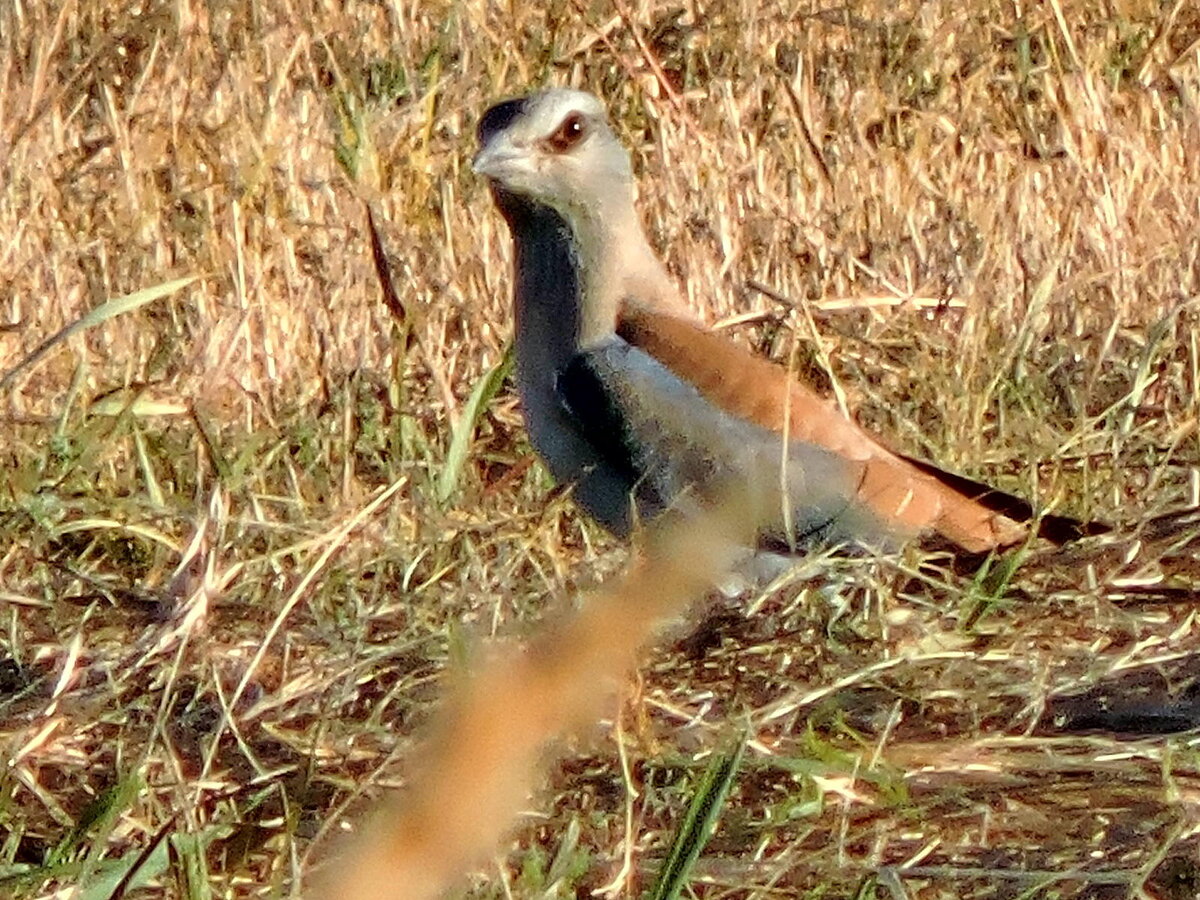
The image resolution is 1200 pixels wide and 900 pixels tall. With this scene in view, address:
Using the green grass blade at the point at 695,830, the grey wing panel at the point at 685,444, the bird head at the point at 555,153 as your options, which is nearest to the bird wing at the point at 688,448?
the grey wing panel at the point at 685,444

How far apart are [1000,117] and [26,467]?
136 inches

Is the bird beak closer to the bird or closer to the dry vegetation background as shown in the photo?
the bird

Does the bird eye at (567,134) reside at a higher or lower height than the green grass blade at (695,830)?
higher

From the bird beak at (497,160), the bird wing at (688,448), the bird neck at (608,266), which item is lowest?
the bird wing at (688,448)

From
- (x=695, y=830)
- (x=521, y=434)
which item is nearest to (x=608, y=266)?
(x=521, y=434)

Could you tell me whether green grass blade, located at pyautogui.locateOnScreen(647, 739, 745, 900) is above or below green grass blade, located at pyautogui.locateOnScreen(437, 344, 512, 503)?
above

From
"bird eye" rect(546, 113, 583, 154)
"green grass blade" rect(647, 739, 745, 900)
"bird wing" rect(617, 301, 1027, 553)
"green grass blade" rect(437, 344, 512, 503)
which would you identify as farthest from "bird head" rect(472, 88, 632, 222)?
"green grass blade" rect(647, 739, 745, 900)

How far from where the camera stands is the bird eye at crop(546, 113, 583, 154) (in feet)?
13.6

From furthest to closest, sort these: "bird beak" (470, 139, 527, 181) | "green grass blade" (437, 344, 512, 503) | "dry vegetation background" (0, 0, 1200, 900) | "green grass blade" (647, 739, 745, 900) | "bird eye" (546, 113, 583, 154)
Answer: "bird eye" (546, 113, 583, 154) → "bird beak" (470, 139, 527, 181) → "green grass blade" (437, 344, 512, 503) → "dry vegetation background" (0, 0, 1200, 900) → "green grass blade" (647, 739, 745, 900)

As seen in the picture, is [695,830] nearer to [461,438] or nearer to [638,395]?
[461,438]

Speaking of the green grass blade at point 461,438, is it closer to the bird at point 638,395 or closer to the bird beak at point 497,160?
the bird at point 638,395

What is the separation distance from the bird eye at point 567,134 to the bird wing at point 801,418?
1.30 ft

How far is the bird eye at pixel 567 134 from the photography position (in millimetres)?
4137

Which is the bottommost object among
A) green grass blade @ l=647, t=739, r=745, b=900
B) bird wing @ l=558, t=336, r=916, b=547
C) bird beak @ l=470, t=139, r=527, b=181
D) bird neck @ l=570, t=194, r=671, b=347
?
bird wing @ l=558, t=336, r=916, b=547
